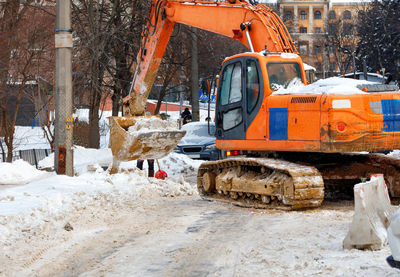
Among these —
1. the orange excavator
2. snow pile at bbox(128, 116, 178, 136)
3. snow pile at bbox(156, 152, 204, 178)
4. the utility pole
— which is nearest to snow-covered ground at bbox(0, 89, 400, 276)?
the orange excavator

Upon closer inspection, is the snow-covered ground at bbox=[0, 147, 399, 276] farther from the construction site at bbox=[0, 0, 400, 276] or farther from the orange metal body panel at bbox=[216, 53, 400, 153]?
the orange metal body panel at bbox=[216, 53, 400, 153]

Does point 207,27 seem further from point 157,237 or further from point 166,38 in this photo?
point 157,237

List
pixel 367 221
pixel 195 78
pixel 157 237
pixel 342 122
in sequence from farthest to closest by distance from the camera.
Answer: pixel 195 78, pixel 342 122, pixel 157 237, pixel 367 221

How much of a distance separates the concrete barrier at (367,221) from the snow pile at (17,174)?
8.50 metres

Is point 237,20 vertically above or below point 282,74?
above

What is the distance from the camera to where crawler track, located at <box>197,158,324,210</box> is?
9.75 meters

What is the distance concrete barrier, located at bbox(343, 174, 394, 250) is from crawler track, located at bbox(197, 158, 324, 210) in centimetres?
288

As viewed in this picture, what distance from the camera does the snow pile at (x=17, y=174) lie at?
13.6 meters

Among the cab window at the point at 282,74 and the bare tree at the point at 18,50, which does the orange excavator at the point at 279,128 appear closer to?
the cab window at the point at 282,74

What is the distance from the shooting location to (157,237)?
26.2ft

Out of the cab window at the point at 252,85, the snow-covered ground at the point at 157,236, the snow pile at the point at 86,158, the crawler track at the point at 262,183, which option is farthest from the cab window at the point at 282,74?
the snow pile at the point at 86,158

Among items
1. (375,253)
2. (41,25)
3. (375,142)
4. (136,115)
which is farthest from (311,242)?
(41,25)

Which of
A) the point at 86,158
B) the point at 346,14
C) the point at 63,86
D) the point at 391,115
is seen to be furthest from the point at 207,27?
the point at 346,14

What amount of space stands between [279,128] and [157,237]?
3444 mm
